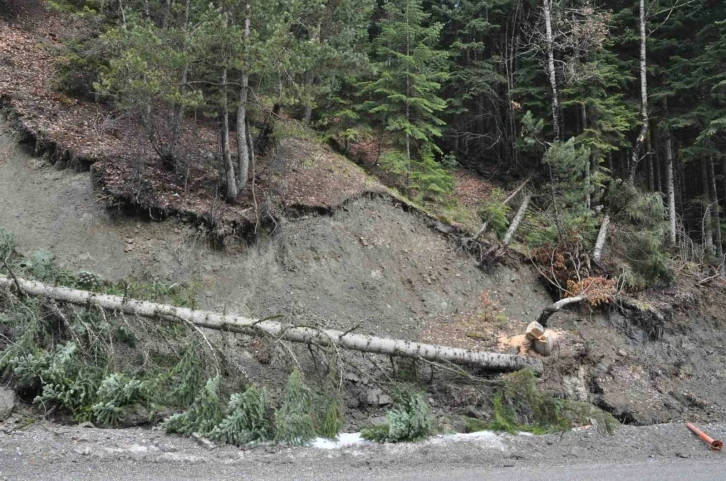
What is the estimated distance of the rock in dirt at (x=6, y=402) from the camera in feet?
19.0

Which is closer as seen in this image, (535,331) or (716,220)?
(535,331)

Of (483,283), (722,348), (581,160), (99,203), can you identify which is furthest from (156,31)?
(722,348)

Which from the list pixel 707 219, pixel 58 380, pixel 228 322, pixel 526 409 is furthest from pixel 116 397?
pixel 707 219

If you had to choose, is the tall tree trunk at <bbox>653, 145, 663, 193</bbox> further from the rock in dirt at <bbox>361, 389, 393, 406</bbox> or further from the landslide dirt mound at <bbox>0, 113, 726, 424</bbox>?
the rock in dirt at <bbox>361, 389, 393, 406</bbox>

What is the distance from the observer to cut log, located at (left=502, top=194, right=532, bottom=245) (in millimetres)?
13950

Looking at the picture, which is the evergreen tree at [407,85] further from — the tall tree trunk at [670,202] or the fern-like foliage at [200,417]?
the fern-like foliage at [200,417]

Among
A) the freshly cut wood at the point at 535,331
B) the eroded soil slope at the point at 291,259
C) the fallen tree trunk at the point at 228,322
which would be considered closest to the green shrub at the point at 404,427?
the fallen tree trunk at the point at 228,322

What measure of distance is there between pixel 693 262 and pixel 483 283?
7.41 metres

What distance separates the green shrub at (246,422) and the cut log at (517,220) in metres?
9.25

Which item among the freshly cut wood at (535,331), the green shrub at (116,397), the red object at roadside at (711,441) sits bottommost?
the red object at roadside at (711,441)

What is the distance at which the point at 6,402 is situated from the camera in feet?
19.5

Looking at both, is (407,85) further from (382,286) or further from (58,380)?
(58,380)

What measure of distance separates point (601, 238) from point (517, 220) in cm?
236

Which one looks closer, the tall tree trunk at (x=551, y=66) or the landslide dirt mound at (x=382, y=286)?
the landslide dirt mound at (x=382, y=286)
